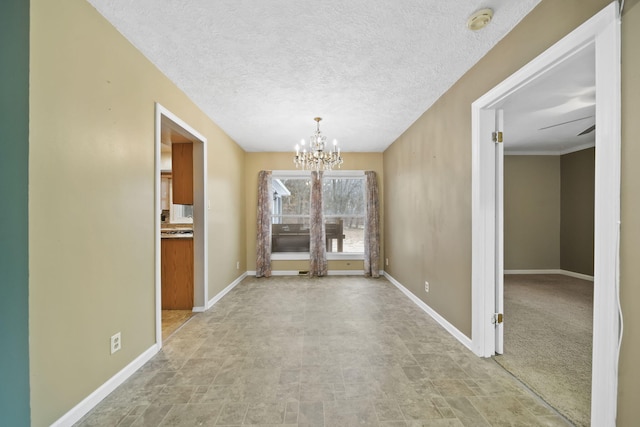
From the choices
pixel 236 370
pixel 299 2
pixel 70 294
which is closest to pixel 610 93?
pixel 299 2

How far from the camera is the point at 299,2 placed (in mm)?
1645

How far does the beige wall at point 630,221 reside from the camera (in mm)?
1142

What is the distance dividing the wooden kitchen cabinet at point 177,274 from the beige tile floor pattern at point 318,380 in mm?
449

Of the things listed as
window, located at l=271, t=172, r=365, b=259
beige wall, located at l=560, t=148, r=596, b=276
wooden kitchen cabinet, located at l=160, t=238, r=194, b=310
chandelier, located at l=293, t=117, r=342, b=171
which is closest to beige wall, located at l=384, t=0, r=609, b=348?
chandelier, located at l=293, t=117, r=342, b=171

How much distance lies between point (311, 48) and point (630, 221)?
2232mm

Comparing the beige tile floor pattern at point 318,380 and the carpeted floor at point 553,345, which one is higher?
the carpeted floor at point 553,345

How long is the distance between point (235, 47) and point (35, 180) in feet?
5.27

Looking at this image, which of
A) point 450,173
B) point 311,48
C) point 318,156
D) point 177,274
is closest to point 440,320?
point 450,173

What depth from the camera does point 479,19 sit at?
5.75 feet

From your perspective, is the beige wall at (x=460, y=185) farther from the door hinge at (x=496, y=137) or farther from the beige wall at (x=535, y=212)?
the beige wall at (x=535, y=212)

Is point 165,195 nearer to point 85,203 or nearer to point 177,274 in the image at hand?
point 177,274

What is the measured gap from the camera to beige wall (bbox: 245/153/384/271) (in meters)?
5.57

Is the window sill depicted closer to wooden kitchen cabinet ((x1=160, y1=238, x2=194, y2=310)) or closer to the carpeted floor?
wooden kitchen cabinet ((x1=160, y1=238, x2=194, y2=310))

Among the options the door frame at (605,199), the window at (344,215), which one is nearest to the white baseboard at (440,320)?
the door frame at (605,199)
